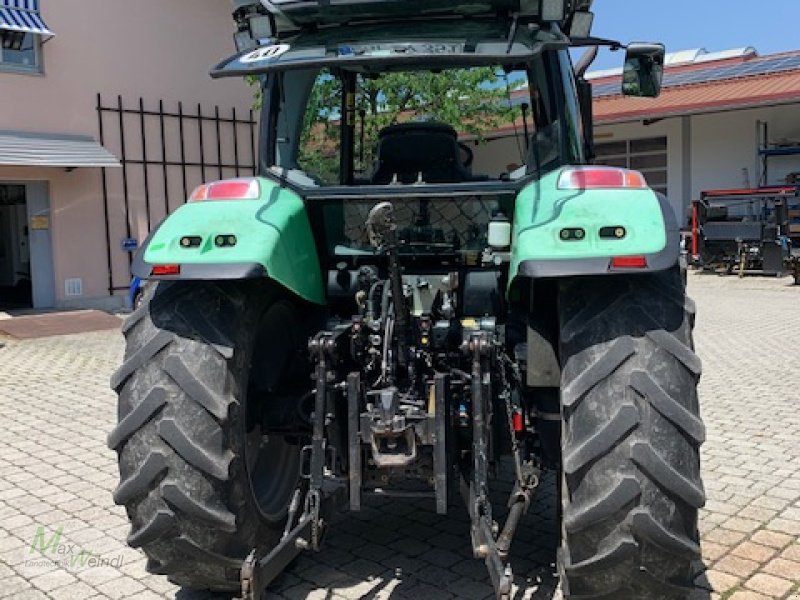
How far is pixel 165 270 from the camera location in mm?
3043

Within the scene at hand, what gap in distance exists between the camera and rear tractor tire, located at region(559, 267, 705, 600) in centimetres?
271

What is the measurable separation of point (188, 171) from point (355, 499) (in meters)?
13.2

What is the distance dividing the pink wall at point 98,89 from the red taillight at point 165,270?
11.4m

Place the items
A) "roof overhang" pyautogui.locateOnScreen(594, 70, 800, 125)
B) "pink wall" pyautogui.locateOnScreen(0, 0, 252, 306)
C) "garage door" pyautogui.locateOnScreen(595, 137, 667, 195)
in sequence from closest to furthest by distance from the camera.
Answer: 1. "pink wall" pyautogui.locateOnScreen(0, 0, 252, 306)
2. "roof overhang" pyautogui.locateOnScreen(594, 70, 800, 125)
3. "garage door" pyautogui.locateOnScreen(595, 137, 667, 195)

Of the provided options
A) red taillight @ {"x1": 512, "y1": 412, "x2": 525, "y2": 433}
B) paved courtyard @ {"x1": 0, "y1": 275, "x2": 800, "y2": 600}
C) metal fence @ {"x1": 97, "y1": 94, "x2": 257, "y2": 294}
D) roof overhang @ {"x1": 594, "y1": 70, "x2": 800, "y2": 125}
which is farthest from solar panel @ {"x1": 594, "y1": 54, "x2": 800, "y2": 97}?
red taillight @ {"x1": 512, "y1": 412, "x2": 525, "y2": 433}

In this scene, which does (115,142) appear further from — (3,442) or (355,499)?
(355,499)

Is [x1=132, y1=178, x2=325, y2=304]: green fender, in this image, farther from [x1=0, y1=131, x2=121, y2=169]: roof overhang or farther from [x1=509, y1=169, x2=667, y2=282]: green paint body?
[x1=0, y1=131, x2=121, y2=169]: roof overhang

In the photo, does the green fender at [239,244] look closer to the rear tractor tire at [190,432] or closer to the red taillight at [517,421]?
the rear tractor tire at [190,432]

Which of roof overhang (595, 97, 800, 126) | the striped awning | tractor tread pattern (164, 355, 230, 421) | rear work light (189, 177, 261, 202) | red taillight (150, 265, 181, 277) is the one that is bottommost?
tractor tread pattern (164, 355, 230, 421)

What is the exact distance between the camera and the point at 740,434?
19.2 feet

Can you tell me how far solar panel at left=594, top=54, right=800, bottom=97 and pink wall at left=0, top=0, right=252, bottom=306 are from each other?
11.5 metres

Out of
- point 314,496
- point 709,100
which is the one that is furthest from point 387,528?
point 709,100

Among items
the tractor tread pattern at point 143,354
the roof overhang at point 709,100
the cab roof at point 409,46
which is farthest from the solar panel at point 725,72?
the tractor tread pattern at point 143,354

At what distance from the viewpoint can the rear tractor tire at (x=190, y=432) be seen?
9.71 feet
